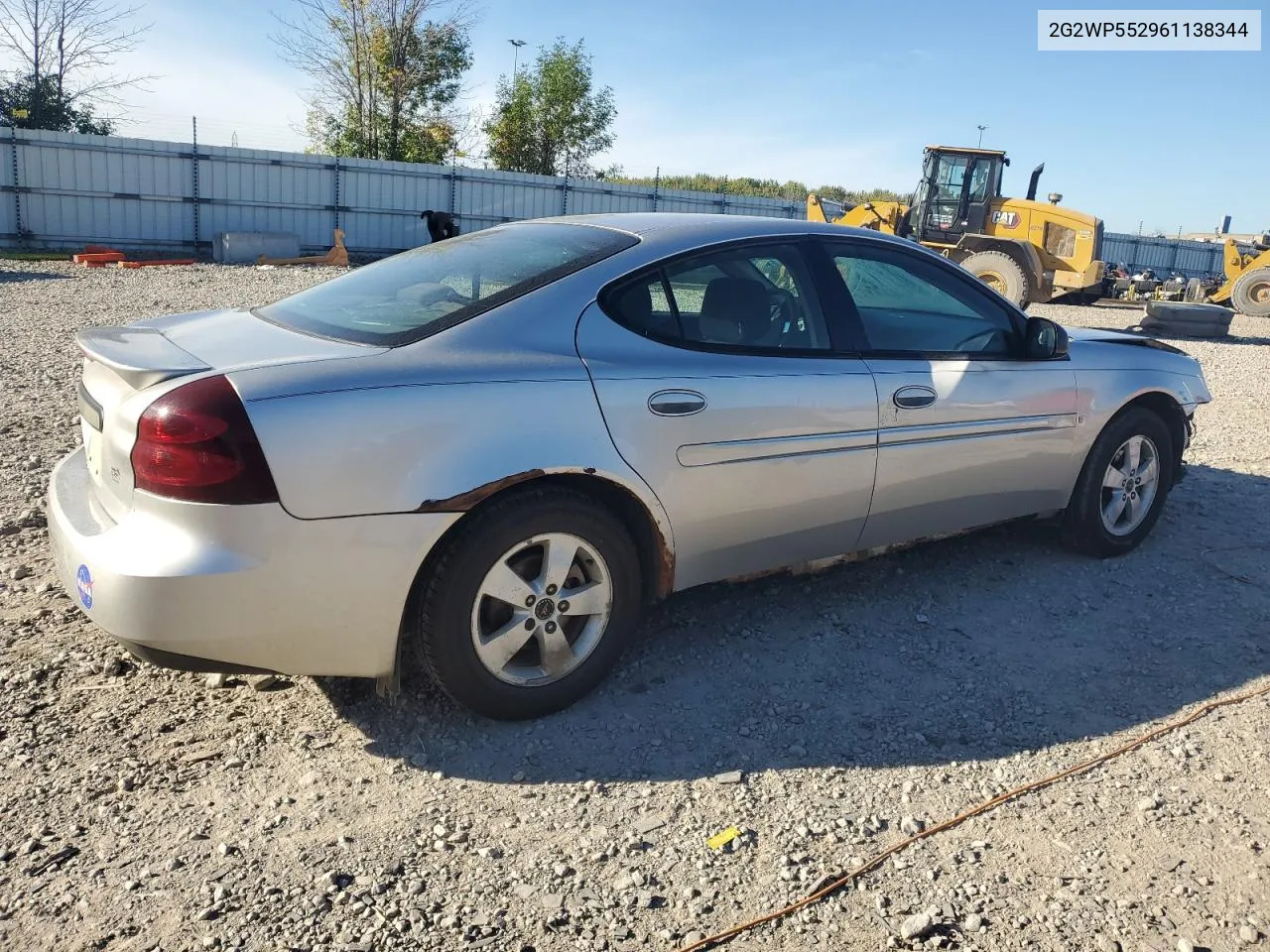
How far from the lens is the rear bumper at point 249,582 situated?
8.46 feet

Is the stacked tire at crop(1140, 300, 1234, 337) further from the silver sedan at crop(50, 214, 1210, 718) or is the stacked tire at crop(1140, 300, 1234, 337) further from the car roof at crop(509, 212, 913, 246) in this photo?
the car roof at crop(509, 212, 913, 246)

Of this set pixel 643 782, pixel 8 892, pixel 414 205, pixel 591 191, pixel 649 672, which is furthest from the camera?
pixel 591 191

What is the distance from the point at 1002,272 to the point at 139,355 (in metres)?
16.6

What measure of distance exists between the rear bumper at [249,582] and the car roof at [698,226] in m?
1.38

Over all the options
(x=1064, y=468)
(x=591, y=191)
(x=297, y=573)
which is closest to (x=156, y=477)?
(x=297, y=573)

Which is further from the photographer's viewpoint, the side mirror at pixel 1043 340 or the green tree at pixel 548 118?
the green tree at pixel 548 118

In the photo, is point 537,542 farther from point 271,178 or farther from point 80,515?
point 271,178

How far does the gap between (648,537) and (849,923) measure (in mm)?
1350

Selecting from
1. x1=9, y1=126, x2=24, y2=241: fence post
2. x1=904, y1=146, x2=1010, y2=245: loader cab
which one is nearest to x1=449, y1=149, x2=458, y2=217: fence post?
x1=9, y1=126, x2=24, y2=241: fence post

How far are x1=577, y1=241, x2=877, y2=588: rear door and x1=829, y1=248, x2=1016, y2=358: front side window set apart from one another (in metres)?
0.23

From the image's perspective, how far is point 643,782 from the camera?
2922 millimetres

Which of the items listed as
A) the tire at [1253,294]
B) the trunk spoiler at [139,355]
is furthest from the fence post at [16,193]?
the tire at [1253,294]

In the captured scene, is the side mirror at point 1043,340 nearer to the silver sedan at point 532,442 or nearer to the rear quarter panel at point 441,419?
the silver sedan at point 532,442

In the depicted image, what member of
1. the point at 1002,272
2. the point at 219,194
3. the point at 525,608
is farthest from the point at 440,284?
the point at 219,194
